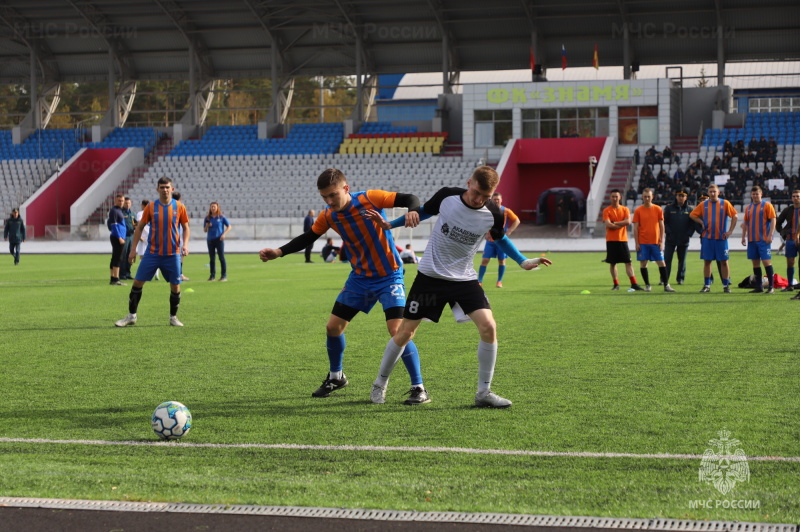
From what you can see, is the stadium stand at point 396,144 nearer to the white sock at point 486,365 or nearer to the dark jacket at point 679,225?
the dark jacket at point 679,225

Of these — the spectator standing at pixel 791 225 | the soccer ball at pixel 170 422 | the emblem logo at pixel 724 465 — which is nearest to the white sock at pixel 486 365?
the emblem logo at pixel 724 465

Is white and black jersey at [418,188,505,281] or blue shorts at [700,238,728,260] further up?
white and black jersey at [418,188,505,281]

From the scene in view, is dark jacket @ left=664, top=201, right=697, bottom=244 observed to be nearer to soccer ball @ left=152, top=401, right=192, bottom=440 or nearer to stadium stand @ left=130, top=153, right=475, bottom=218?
soccer ball @ left=152, top=401, right=192, bottom=440

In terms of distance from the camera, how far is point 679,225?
751 inches

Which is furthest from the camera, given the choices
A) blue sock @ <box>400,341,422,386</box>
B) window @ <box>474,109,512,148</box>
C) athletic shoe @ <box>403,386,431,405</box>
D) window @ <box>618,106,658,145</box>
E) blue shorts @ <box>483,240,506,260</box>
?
window @ <box>474,109,512,148</box>

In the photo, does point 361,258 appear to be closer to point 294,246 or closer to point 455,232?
point 294,246

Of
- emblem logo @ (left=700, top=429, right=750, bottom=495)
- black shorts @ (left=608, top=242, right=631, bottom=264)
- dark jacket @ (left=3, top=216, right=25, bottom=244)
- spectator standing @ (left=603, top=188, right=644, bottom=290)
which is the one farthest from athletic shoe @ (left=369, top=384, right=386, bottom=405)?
dark jacket @ (left=3, top=216, right=25, bottom=244)

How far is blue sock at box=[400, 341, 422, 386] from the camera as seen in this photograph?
23.7ft

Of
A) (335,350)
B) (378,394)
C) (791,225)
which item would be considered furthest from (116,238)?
(378,394)

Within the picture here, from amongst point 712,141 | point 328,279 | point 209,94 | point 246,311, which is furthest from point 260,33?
point 246,311

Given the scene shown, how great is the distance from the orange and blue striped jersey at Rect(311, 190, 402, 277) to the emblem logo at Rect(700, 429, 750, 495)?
109 inches

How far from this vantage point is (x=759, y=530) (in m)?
4.20

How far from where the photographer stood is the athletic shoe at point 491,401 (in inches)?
272

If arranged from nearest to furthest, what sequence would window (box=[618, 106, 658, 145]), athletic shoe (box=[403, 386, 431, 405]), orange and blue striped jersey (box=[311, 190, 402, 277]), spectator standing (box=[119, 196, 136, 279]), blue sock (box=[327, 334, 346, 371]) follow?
athletic shoe (box=[403, 386, 431, 405]) < orange and blue striped jersey (box=[311, 190, 402, 277]) < blue sock (box=[327, 334, 346, 371]) < spectator standing (box=[119, 196, 136, 279]) < window (box=[618, 106, 658, 145])
